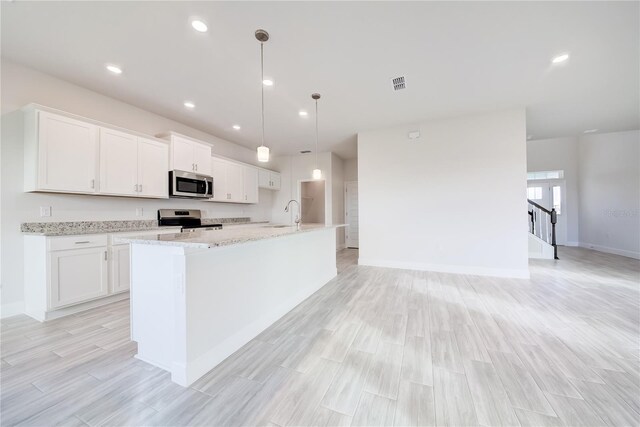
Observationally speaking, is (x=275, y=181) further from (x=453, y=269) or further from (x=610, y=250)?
(x=610, y=250)

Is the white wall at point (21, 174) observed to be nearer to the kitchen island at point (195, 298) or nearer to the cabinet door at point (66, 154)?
the cabinet door at point (66, 154)

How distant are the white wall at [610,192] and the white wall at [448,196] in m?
4.10

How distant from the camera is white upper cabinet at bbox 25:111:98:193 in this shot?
8.50 feet

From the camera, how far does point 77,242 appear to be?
2.70 meters

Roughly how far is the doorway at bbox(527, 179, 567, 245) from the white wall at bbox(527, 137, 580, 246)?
4 cm

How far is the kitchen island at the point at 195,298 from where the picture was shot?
1.59 meters

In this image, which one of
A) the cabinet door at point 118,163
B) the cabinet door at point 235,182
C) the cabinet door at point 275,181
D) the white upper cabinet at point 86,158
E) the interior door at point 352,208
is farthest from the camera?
the interior door at point 352,208

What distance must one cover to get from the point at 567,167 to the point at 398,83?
25.1 ft

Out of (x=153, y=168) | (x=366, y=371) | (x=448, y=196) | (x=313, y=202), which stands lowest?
(x=366, y=371)

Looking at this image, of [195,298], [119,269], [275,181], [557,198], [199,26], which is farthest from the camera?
[557,198]

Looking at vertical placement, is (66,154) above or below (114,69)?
below

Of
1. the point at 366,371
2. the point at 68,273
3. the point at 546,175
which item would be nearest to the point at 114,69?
the point at 68,273

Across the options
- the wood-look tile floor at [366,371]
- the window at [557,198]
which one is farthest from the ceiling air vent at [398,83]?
the window at [557,198]

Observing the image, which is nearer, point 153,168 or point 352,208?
point 153,168
